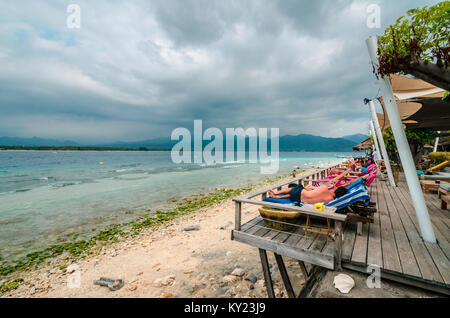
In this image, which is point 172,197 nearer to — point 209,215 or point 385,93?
point 209,215

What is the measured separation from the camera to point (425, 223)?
321 centimetres

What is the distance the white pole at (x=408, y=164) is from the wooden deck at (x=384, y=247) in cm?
28

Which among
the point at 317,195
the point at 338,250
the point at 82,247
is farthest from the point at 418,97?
the point at 82,247

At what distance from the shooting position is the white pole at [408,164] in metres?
3.20

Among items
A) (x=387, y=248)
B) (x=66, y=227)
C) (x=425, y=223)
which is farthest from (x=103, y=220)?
(x=425, y=223)

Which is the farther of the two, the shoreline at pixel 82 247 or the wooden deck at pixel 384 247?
the shoreline at pixel 82 247

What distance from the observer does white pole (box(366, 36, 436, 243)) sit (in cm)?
320

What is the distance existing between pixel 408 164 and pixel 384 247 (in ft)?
5.13

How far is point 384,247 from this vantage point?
3025 mm

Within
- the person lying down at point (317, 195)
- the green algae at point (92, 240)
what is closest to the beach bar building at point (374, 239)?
the person lying down at point (317, 195)

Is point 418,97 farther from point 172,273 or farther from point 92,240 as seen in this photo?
point 92,240

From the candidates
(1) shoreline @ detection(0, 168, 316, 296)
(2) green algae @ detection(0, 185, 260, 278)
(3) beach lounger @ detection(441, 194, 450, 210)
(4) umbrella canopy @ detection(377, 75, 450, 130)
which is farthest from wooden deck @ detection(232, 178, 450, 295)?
(2) green algae @ detection(0, 185, 260, 278)

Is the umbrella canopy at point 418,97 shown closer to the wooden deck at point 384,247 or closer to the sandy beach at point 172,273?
the wooden deck at point 384,247
